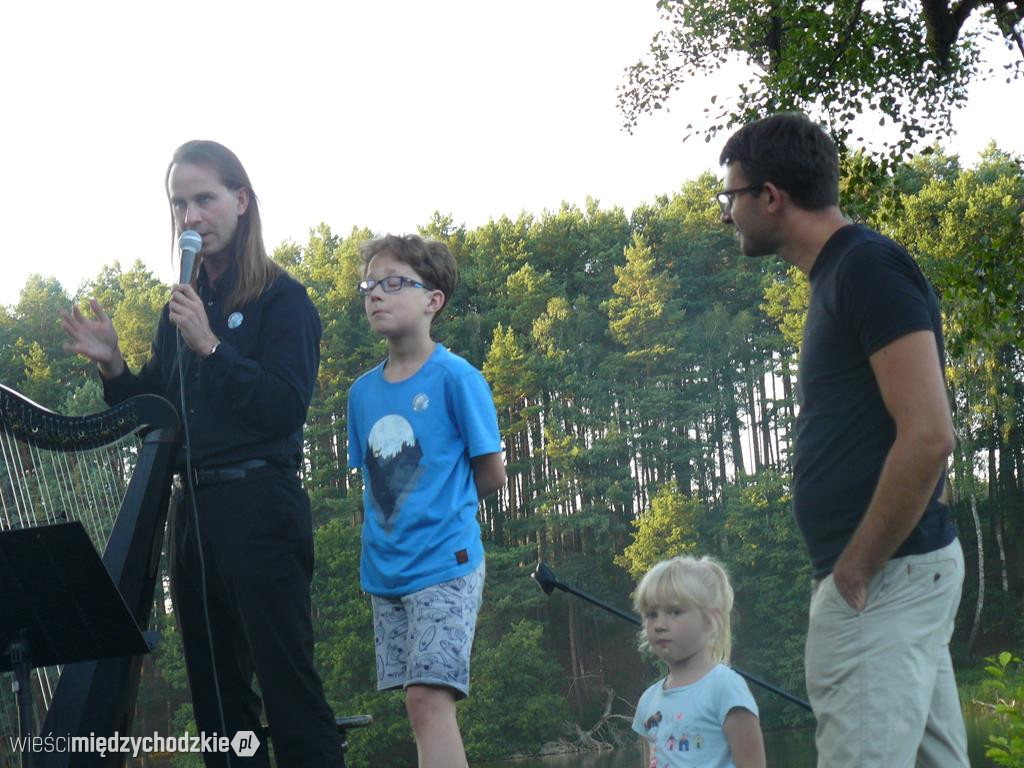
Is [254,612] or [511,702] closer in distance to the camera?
[254,612]

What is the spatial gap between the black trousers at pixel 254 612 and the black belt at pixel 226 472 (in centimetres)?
1

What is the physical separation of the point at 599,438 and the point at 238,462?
129 ft

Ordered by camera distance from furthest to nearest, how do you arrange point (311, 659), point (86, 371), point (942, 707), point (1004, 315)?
point (86, 371) → point (1004, 315) → point (311, 659) → point (942, 707)

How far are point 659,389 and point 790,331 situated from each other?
5.27m

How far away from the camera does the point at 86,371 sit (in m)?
39.4

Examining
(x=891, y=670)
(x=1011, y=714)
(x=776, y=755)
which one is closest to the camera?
(x=891, y=670)

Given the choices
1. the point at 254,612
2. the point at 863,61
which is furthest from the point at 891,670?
the point at 863,61

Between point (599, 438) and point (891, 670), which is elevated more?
point (599, 438)

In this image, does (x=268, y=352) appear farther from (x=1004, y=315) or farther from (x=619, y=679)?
(x=619, y=679)

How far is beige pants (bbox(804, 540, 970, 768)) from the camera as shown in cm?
226

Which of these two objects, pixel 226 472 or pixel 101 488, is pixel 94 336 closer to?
→ pixel 101 488

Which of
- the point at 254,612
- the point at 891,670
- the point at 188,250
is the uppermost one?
the point at 188,250

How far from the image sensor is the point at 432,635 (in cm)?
329

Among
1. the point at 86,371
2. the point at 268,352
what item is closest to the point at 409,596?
the point at 268,352
